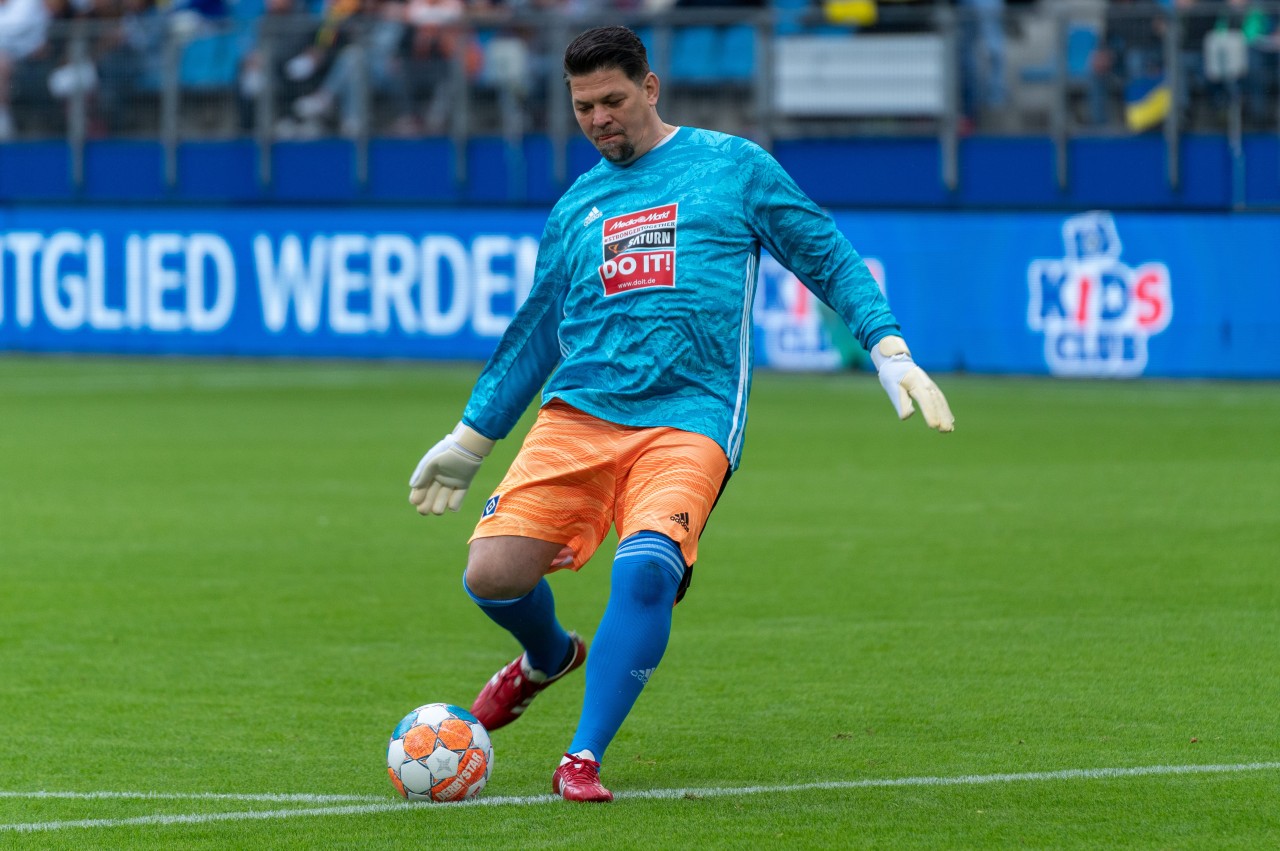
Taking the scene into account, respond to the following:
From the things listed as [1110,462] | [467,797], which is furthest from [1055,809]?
[1110,462]

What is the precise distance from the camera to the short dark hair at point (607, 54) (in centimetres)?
568

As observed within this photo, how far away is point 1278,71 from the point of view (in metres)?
18.9

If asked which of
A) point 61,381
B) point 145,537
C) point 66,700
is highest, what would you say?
point 66,700

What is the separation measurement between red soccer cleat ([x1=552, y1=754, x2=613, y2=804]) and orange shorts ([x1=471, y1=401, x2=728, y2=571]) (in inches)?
22.8

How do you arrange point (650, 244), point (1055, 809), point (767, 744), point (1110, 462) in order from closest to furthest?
point (1055, 809) < point (650, 244) < point (767, 744) < point (1110, 462)

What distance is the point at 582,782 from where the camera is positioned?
5.48 metres

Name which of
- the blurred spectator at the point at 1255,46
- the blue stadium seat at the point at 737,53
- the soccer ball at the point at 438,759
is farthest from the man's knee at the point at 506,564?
the blue stadium seat at the point at 737,53

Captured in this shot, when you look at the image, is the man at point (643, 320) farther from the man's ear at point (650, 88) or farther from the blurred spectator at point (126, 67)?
the blurred spectator at point (126, 67)

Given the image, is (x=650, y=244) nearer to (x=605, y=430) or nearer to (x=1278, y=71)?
(x=605, y=430)

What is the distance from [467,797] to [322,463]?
8.63m

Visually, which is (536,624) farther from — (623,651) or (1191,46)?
(1191,46)

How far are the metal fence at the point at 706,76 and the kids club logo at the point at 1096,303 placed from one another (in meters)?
1.27

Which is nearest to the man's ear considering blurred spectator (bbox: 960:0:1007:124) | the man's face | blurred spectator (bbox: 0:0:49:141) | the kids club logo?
the man's face

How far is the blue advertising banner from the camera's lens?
1881 cm
